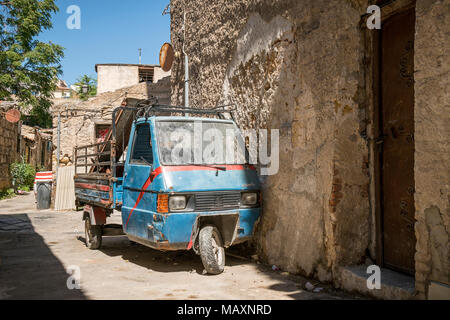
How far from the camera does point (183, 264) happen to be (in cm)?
588

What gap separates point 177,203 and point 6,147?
1756 cm

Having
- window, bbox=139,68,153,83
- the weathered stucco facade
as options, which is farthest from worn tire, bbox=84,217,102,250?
window, bbox=139,68,153,83

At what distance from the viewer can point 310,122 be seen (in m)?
5.13

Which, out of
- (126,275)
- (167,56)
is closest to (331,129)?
(126,275)

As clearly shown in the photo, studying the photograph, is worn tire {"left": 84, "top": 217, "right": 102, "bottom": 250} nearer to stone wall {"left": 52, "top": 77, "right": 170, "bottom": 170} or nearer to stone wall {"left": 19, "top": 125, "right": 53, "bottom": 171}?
stone wall {"left": 52, "top": 77, "right": 170, "bottom": 170}

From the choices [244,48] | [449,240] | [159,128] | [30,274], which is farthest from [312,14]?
[30,274]

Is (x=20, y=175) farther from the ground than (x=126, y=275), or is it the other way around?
(x=20, y=175)

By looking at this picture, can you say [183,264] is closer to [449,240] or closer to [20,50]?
[449,240]

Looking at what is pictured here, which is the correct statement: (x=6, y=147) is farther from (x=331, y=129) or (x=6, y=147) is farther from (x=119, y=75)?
(x=331, y=129)

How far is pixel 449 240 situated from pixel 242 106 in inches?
160

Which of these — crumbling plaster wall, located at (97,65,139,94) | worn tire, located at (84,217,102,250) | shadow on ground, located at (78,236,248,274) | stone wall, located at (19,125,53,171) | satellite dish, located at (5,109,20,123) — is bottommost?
shadow on ground, located at (78,236,248,274)

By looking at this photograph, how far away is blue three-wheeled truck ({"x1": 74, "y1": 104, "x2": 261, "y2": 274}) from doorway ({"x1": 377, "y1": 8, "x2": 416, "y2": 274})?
1.77 m

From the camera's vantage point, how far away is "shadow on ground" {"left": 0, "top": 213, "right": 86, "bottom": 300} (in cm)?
442

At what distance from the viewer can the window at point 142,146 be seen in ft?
18.4
